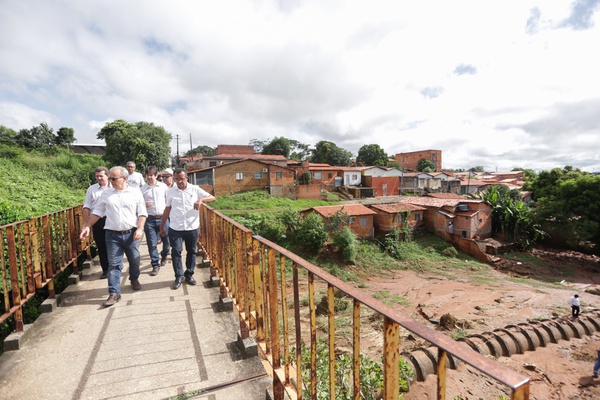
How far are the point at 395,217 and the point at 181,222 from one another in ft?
74.2

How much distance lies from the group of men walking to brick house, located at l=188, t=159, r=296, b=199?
77.4 ft

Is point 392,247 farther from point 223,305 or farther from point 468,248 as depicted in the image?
point 223,305

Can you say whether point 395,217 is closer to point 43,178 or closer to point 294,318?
point 294,318

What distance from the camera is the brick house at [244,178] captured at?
28078mm

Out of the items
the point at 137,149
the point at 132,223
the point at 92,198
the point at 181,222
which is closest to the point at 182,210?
the point at 181,222

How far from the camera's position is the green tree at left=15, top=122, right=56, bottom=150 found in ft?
88.7

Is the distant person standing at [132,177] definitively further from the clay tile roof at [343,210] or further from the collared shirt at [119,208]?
the clay tile roof at [343,210]

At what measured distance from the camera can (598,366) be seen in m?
10.5

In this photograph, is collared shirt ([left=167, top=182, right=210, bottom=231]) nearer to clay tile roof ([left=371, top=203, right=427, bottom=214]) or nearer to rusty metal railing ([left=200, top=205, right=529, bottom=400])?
rusty metal railing ([left=200, top=205, right=529, bottom=400])

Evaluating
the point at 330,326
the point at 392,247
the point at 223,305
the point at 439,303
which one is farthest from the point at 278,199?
the point at 330,326

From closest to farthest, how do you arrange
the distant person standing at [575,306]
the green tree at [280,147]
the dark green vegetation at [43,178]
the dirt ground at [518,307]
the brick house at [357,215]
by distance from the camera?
the dirt ground at [518,307], the dark green vegetation at [43,178], the distant person standing at [575,306], the brick house at [357,215], the green tree at [280,147]

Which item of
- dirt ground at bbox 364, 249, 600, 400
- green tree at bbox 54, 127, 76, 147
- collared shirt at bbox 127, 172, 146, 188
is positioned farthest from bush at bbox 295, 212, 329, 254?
green tree at bbox 54, 127, 76, 147

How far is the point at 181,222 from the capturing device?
4.33m

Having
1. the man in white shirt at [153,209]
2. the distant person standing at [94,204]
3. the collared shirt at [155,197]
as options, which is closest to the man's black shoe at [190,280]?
the man in white shirt at [153,209]
